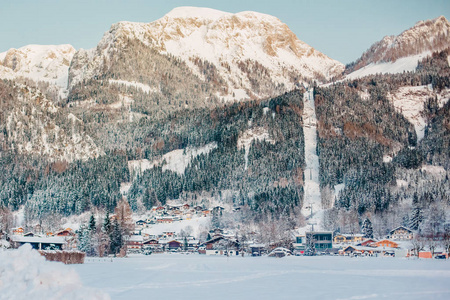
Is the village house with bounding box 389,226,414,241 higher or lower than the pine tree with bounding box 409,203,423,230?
lower

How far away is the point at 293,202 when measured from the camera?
186 metres

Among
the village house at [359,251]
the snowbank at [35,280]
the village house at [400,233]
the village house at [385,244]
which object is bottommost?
the village house at [359,251]

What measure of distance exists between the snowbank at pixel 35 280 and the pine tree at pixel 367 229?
140 meters

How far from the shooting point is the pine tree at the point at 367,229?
14950 cm

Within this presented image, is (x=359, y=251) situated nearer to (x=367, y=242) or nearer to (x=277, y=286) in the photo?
(x=367, y=242)

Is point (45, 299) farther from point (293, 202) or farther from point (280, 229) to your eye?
point (293, 202)

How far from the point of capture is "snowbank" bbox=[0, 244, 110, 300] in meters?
15.6

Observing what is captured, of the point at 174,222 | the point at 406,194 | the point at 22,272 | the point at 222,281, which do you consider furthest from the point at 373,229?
the point at 22,272

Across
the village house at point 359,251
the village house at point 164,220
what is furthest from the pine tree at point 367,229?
the village house at point 164,220

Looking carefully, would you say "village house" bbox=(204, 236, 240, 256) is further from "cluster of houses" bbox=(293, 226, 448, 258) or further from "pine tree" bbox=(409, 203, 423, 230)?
"pine tree" bbox=(409, 203, 423, 230)

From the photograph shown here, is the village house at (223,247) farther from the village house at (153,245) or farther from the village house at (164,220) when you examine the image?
the village house at (164,220)

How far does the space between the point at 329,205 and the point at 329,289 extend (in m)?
142

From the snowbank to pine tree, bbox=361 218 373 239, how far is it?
458 ft

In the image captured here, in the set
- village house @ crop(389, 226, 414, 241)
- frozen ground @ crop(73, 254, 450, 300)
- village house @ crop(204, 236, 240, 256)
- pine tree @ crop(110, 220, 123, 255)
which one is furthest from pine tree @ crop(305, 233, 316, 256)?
frozen ground @ crop(73, 254, 450, 300)
